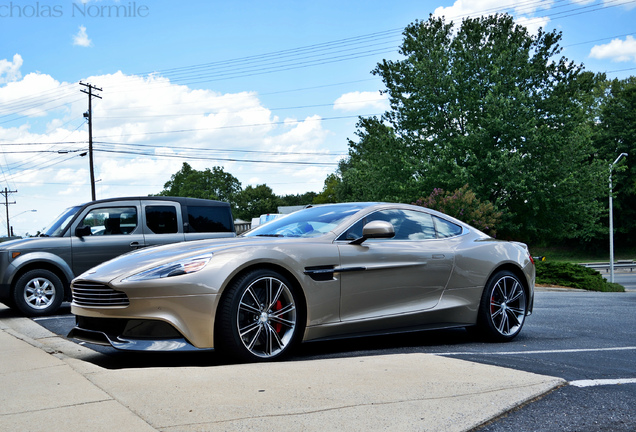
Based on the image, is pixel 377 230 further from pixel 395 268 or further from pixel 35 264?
pixel 35 264

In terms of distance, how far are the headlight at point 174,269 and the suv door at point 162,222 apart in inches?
213

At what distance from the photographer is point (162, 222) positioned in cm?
1038

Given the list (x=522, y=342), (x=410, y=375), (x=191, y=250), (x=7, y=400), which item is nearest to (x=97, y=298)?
(x=191, y=250)

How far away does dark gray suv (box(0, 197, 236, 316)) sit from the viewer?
9688 millimetres

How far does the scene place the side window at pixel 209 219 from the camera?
10703mm

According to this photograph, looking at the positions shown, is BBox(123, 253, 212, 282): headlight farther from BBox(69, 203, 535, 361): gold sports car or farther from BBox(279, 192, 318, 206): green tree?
BBox(279, 192, 318, 206): green tree

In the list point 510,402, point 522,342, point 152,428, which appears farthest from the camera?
point 522,342

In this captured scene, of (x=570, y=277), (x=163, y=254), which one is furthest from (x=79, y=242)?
(x=570, y=277)

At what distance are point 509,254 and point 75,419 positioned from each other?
4.86 metres

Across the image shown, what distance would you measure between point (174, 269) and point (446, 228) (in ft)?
9.94

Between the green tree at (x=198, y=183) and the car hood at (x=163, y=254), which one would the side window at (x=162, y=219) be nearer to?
the car hood at (x=163, y=254)

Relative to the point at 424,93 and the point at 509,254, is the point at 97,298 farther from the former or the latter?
the point at 424,93

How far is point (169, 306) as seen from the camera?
15.4 feet

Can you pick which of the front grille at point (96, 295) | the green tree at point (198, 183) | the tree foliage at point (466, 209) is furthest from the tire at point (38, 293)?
the green tree at point (198, 183)
